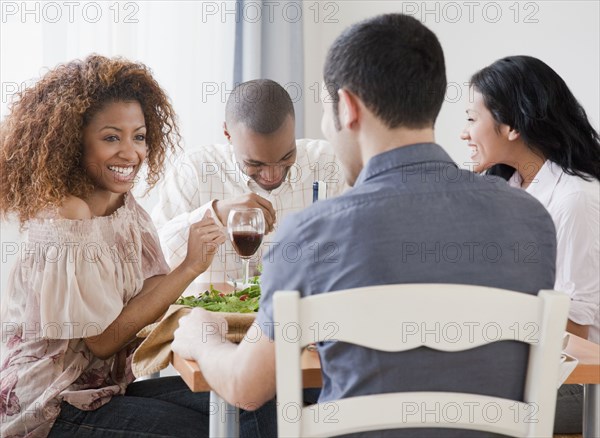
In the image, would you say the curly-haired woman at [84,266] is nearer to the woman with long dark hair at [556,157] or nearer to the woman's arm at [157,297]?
the woman's arm at [157,297]

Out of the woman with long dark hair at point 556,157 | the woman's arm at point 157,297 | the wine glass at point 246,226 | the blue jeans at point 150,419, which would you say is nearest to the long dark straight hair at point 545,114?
the woman with long dark hair at point 556,157

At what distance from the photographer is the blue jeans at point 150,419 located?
63.1 inches

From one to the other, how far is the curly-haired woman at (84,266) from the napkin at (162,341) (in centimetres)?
16

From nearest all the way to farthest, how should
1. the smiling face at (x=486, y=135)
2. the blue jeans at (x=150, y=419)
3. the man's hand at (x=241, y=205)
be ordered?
the blue jeans at (x=150, y=419), the man's hand at (x=241, y=205), the smiling face at (x=486, y=135)

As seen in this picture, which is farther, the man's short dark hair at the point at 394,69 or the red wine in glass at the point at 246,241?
the red wine in glass at the point at 246,241

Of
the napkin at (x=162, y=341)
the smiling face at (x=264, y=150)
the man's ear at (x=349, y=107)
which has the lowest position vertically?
the napkin at (x=162, y=341)

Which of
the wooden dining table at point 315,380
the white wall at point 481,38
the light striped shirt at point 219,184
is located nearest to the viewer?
the wooden dining table at point 315,380

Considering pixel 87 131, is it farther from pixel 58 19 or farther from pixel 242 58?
pixel 242 58

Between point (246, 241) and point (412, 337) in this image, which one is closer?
point (412, 337)

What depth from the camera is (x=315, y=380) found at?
1.34m

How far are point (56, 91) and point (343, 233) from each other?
965 mm

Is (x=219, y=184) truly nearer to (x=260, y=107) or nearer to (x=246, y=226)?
(x=260, y=107)

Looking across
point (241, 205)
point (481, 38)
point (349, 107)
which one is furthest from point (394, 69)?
point (481, 38)

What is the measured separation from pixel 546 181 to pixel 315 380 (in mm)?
1151
